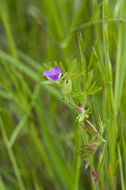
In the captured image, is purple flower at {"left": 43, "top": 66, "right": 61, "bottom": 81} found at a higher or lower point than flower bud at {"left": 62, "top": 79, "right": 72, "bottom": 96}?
higher

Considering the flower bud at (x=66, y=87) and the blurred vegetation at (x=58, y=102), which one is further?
the blurred vegetation at (x=58, y=102)

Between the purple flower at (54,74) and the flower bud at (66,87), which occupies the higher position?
the purple flower at (54,74)

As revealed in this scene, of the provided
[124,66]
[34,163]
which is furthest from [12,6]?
[124,66]

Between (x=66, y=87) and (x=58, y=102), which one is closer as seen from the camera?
(x=66, y=87)

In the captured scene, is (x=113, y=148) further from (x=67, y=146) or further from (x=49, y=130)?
(x=67, y=146)

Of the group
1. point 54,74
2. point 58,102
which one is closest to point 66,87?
point 54,74

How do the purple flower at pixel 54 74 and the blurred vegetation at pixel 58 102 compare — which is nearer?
the purple flower at pixel 54 74

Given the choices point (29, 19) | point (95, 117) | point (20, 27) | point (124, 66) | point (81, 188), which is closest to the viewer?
point (95, 117)

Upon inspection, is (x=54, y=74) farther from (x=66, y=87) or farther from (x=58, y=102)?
(x=58, y=102)
